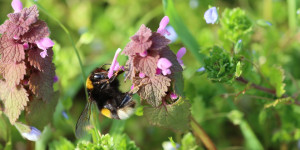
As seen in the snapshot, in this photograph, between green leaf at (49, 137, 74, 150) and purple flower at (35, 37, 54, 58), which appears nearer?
purple flower at (35, 37, 54, 58)

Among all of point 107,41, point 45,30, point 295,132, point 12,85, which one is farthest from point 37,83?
point 107,41

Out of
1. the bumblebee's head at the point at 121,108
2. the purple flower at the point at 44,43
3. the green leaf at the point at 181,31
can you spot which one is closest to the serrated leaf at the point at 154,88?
the bumblebee's head at the point at 121,108

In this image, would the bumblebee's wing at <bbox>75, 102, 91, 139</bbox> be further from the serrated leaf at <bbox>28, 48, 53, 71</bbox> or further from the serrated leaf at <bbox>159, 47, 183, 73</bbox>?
the serrated leaf at <bbox>159, 47, 183, 73</bbox>

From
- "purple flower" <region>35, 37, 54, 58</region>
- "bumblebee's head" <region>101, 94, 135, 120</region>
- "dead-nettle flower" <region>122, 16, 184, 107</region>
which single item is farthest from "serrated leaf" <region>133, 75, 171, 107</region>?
"purple flower" <region>35, 37, 54, 58</region>

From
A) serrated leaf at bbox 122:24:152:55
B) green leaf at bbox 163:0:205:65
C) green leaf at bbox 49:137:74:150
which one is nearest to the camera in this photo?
serrated leaf at bbox 122:24:152:55

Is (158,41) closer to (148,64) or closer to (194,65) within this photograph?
(148,64)

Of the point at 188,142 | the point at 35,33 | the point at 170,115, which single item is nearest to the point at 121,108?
the point at 170,115

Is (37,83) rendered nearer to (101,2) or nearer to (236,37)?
(236,37)
